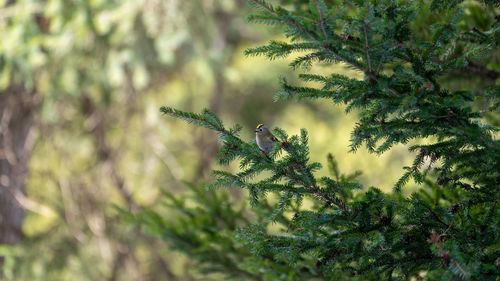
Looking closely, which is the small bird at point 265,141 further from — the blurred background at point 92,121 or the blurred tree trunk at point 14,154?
the blurred tree trunk at point 14,154

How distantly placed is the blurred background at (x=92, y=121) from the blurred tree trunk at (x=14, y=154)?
15 millimetres

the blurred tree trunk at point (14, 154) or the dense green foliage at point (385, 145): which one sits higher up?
the blurred tree trunk at point (14, 154)

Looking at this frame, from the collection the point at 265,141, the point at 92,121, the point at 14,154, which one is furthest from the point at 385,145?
the point at 92,121

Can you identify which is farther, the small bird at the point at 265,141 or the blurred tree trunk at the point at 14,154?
the blurred tree trunk at the point at 14,154

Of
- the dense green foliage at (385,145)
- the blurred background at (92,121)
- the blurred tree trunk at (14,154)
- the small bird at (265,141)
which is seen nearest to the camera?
the dense green foliage at (385,145)

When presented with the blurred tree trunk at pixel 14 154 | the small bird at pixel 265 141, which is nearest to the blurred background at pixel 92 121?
the blurred tree trunk at pixel 14 154

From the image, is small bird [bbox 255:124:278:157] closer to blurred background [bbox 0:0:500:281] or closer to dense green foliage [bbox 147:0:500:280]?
dense green foliage [bbox 147:0:500:280]

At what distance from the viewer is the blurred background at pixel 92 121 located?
210 inches

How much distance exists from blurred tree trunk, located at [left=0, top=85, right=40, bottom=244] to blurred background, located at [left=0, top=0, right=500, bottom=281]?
0.05 ft

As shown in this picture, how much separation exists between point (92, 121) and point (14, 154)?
62.0 inches

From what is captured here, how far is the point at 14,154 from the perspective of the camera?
6.07 meters

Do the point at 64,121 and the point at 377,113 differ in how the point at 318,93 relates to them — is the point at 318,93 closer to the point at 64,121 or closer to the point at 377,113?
the point at 377,113

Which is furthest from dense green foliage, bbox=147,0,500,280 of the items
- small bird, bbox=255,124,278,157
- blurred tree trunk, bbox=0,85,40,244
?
blurred tree trunk, bbox=0,85,40,244

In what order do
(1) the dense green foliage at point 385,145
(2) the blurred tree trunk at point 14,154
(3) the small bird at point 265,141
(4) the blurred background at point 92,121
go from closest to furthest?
1. (1) the dense green foliage at point 385,145
2. (3) the small bird at point 265,141
3. (4) the blurred background at point 92,121
4. (2) the blurred tree trunk at point 14,154
